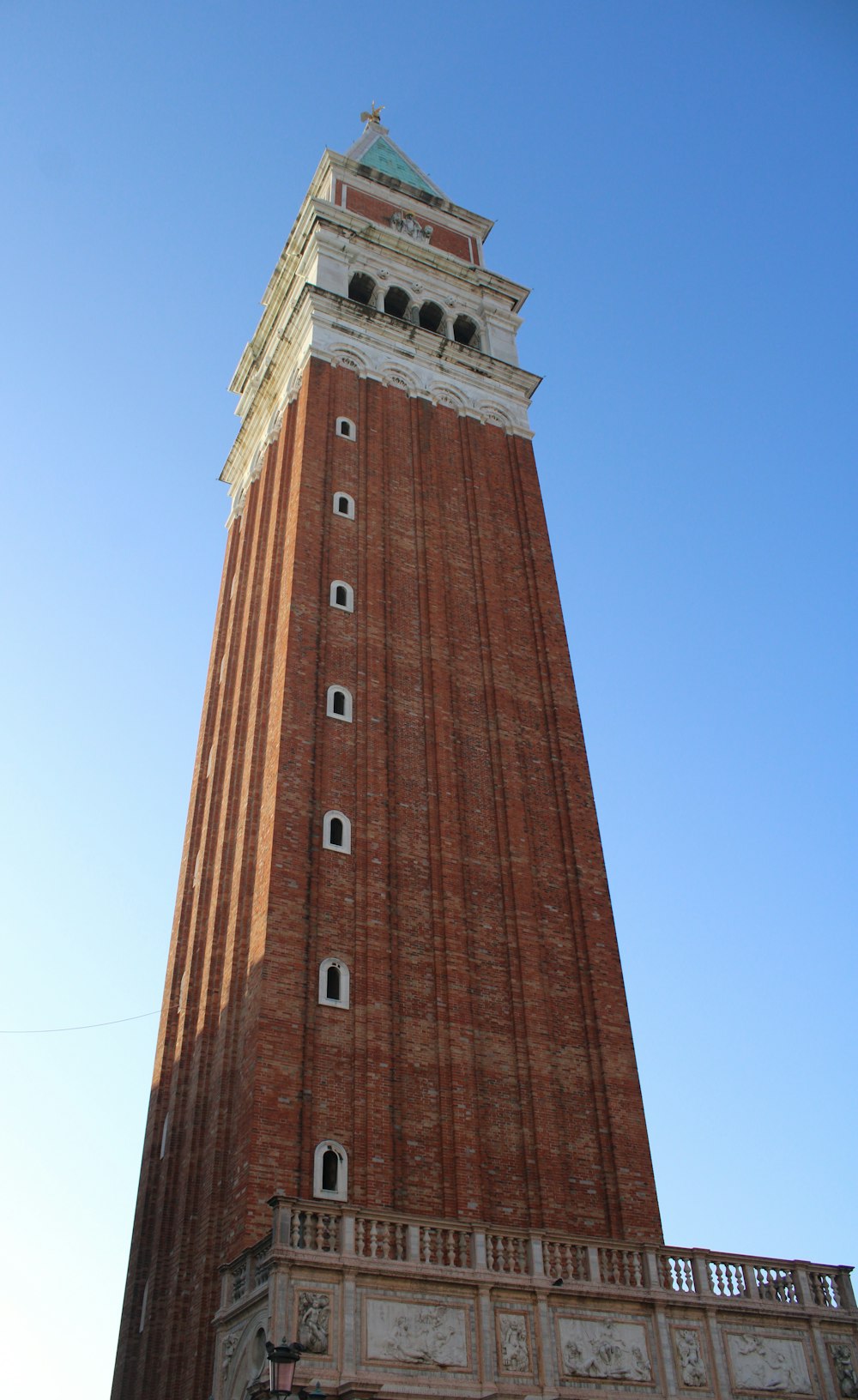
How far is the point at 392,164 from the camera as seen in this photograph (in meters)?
51.1

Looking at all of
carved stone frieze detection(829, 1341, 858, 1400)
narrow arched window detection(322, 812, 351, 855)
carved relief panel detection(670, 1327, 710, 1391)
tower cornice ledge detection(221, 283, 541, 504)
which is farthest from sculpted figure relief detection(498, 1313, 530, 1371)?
tower cornice ledge detection(221, 283, 541, 504)

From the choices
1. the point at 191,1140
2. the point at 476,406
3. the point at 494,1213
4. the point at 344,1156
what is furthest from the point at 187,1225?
the point at 476,406

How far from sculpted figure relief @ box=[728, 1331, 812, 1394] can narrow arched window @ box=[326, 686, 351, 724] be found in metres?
15.0

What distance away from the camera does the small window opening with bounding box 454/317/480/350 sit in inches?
1719

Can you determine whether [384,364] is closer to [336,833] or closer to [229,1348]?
[336,833]

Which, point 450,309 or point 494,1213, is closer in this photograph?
point 494,1213

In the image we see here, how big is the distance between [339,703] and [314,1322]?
14842mm

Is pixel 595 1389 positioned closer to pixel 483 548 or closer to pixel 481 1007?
pixel 481 1007

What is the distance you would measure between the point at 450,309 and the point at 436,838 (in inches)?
918

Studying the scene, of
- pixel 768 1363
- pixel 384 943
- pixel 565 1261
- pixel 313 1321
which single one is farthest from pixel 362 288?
pixel 768 1363

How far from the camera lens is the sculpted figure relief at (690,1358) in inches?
735

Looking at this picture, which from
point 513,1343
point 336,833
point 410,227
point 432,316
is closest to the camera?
point 513,1343

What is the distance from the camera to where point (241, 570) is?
128 feet

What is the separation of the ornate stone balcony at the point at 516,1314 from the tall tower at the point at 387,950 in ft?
0.18
